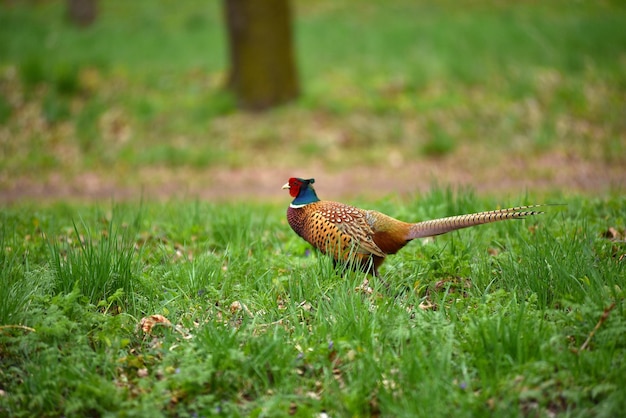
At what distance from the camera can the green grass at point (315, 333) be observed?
10.4 ft

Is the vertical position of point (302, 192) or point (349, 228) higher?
point (302, 192)

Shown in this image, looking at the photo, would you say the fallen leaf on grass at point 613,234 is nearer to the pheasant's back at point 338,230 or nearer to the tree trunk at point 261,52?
the pheasant's back at point 338,230

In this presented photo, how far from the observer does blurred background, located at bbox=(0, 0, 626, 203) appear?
10523mm

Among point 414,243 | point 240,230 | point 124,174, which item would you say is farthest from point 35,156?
point 414,243

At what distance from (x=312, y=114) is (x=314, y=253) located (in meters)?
7.66

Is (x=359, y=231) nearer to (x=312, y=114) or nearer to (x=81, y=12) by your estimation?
(x=312, y=114)

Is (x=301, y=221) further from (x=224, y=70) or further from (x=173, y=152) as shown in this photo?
(x=224, y=70)

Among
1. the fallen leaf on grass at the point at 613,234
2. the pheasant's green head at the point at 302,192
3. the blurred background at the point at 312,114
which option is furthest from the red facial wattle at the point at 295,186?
the blurred background at the point at 312,114

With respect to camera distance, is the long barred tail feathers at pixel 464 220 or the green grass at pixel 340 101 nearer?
the long barred tail feathers at pixel 464 220

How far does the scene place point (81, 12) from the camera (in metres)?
21.5

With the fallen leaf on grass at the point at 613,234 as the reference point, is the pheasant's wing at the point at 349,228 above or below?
above

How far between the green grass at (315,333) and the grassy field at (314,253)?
1 cm

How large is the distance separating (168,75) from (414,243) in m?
10.5

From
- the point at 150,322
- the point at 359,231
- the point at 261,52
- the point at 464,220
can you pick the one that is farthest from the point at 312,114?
the point at 150,322
